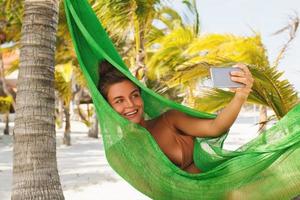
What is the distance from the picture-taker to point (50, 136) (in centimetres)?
284

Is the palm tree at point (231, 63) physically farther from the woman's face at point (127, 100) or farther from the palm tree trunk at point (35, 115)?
the woman's face at point (127, 100)

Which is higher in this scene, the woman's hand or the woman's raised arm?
the woman's hand

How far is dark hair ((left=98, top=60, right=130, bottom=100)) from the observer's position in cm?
191

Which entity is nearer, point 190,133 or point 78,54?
point 190,133

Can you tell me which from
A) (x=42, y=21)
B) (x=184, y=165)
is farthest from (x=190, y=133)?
(x=42, y=21)

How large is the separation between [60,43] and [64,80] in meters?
1.12

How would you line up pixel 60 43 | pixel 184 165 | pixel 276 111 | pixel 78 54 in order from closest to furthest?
pixel 184 165 → pixel 78 54 → pixel 276 111 → pixel 60 43

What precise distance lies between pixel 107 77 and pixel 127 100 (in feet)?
0.52

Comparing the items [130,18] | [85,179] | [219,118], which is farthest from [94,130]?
[219,118]

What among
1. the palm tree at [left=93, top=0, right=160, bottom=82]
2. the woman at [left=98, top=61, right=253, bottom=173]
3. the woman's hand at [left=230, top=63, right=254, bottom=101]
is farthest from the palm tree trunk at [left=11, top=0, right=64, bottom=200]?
the palm tree at [left=93, top=0, right=160, bottom=82]

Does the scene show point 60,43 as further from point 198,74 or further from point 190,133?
point 190,133

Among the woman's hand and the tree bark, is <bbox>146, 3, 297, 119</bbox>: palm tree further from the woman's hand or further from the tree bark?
the tree bark

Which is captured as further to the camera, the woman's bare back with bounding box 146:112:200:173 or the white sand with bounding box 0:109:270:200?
the white sand with bounding box 0:109:270:200

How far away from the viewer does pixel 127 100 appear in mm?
1886
